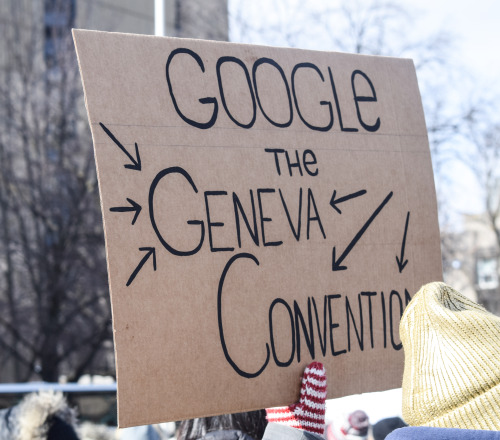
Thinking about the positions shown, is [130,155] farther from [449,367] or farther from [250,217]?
[449,367]

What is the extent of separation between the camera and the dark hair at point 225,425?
2.03 metres

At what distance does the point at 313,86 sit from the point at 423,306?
0.90 meters

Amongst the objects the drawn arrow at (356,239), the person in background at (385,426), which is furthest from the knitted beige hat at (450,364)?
the person in background at (385,426)

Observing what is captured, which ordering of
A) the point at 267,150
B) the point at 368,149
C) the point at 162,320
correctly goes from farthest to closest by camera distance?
1. the point at 368,149
2. the point at 267,150
3. the point at 162,320

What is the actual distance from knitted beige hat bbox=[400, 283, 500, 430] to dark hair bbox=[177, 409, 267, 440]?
774mm

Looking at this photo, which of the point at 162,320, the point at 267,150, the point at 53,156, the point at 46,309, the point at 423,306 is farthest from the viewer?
the point at 53,156

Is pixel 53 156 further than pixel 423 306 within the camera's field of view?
Yes

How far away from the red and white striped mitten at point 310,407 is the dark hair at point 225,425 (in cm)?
18

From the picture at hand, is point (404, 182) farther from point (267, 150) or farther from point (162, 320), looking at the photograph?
point (162, 320)

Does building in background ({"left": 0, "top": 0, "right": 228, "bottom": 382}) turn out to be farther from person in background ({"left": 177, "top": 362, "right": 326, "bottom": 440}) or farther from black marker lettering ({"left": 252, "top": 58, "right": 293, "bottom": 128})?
black marker lettering ({"left": 252, "top": 58, "right": 293, "bottom": 128})

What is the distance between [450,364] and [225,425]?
0.93 m

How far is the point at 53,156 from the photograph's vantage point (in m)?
12.4

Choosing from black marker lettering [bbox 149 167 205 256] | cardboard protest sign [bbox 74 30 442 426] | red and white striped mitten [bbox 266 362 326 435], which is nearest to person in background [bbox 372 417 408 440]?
cardboard protest sign [bbox 74 30 442 426]

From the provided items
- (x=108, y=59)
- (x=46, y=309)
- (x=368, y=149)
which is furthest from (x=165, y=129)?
(x=46, y=309)
